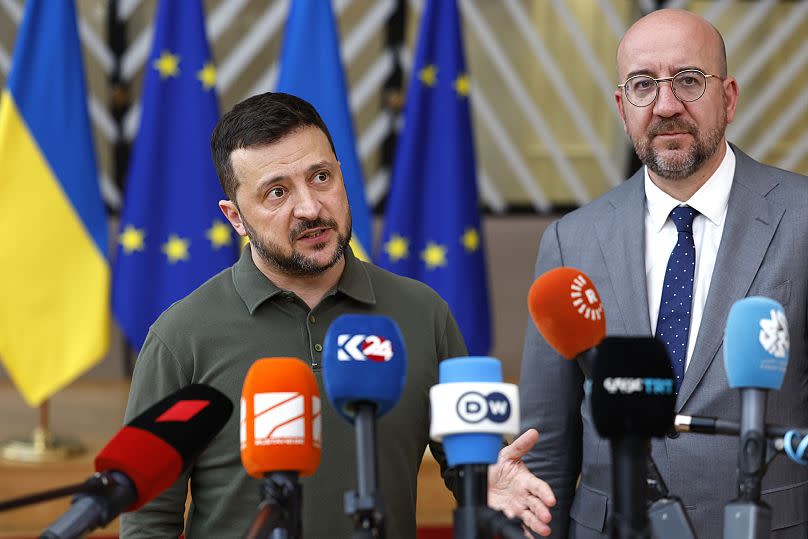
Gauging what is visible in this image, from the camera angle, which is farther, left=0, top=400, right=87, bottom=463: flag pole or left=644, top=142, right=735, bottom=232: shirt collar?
left=0, top=400, right=87, bottom=463: flag pole

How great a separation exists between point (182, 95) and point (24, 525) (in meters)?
1.46

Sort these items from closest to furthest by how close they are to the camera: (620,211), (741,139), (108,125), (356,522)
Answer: (356,522)
(620,211)
(108,125)
(741,139)

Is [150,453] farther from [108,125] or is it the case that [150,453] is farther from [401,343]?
[108,125]

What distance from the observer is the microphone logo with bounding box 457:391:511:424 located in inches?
45.9

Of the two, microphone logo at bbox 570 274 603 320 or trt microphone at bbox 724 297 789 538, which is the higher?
microphone logo at bbox 570 274 603 320

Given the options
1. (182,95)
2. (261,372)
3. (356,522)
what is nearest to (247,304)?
(261,372)

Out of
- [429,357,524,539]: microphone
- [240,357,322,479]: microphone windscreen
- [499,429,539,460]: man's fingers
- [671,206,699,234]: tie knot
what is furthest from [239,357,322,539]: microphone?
[671,206,699,234]: tie knot

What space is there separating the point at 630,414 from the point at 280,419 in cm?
36

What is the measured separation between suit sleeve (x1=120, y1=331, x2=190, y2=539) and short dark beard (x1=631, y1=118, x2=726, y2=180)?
845 mm

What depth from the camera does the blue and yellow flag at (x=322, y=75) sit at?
392 cm

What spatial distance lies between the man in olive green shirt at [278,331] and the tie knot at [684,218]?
491 mm

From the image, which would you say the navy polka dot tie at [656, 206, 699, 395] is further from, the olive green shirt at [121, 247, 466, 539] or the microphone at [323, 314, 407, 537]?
the microphone at [323, 314, 407, 537]

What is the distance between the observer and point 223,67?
16.8 feet

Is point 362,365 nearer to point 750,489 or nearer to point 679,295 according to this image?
point 750,489
